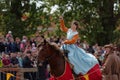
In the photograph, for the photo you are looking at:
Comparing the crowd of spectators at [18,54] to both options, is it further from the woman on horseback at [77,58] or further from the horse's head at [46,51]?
the horse's head at [46,51]

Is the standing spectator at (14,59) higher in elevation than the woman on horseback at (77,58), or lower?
lower

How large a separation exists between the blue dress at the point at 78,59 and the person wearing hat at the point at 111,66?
0.53 metres

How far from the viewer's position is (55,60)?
555 inches

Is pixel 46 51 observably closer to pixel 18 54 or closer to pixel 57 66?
pixel 57 66

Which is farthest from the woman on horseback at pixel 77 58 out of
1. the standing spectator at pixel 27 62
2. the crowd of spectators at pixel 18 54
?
the standing spectator at pixel 27 62

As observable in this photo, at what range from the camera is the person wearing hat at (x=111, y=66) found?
14383 mm

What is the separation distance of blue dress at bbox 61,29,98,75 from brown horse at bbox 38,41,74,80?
346 millimetres

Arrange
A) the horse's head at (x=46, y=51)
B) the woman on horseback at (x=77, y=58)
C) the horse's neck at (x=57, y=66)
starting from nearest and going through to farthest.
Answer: the horse's head at (x=46, y=51)
the horse's neck at (x=57, y=66)
the woman on horseback at (x=77, y=58)

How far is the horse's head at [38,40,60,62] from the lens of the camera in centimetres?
1378

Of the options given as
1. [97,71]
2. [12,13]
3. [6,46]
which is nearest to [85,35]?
[12,13]

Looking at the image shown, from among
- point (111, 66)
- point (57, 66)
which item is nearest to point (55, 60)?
point (57, 66)

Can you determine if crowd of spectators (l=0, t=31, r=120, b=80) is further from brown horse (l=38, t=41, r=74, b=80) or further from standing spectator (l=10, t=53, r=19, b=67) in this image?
brown horse (l=38, t=41, r=74, b=80)

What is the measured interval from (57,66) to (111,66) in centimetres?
174

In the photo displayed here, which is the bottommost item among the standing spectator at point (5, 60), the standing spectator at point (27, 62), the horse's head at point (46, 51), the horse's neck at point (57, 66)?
the standing spectator at point (27, 62)
